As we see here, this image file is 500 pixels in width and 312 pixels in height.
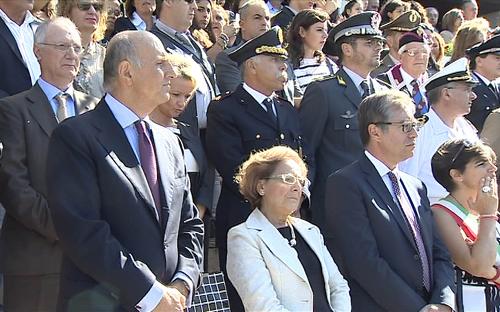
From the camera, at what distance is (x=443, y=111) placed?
19.1 ft

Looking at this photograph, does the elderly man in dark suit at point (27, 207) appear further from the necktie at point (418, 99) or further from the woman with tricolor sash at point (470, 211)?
the necktie at point (418, 99)

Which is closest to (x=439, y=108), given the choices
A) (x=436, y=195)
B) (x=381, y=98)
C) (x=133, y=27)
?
(x=436, y=195)

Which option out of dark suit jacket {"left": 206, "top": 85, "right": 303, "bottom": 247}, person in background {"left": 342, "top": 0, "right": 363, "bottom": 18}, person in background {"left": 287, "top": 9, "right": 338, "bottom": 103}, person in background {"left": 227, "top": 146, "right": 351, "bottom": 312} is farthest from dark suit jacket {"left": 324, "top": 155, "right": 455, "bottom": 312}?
person in background {"left": 342, "top": 0, "right": 363, "bottom": 18}

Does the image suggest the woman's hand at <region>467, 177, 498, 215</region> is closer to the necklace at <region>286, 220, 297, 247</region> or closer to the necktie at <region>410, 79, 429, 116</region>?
the necklace at <region>286, 220, 297, 247</region>

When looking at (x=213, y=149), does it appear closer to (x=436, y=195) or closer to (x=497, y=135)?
(x=436, y=195)

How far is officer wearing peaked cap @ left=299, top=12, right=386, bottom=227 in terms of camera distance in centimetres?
541

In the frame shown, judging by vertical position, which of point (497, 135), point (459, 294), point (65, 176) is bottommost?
point (459, 294)

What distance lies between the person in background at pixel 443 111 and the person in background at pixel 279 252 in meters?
1.66

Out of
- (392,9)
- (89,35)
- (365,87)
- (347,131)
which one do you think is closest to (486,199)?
(347,131)

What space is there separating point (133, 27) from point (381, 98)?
289 centimetres

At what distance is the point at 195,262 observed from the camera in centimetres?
363

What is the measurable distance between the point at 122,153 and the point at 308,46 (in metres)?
3.57

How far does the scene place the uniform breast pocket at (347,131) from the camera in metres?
5.41

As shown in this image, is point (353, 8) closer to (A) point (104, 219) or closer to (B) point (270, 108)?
(B) point (270, 108)
